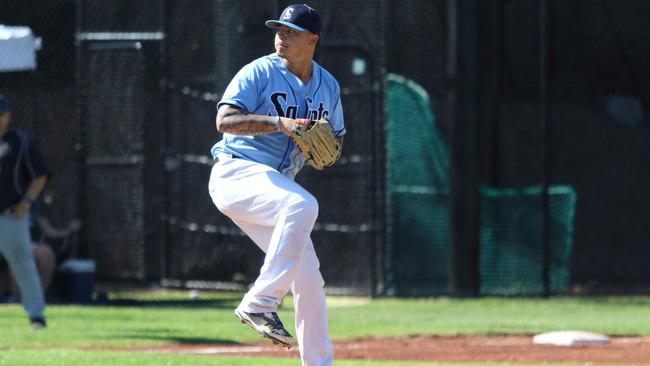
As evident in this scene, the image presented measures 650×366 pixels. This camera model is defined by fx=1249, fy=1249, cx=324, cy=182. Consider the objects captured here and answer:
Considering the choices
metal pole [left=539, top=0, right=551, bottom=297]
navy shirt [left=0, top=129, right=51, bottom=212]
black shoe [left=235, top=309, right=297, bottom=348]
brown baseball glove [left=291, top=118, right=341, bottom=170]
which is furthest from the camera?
metal pole [left=539, top=0, right=551, bottom=297]

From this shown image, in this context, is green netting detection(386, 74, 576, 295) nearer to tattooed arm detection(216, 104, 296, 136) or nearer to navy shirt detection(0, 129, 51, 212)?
navy shirt detection(0, 129, 51, 212)

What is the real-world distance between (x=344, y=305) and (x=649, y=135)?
4.60 metres

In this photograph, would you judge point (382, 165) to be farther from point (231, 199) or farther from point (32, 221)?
point (231, 199)

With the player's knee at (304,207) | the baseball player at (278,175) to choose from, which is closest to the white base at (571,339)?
the baseball player at (278,175)

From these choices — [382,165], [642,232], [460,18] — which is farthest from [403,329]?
[642,232]

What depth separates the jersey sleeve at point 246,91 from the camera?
20.5 feet

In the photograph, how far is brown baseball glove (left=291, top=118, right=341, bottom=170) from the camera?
6.13 m

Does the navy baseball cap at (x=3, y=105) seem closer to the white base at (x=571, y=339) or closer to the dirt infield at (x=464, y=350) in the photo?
the dirt infield at (x=464, y=350)

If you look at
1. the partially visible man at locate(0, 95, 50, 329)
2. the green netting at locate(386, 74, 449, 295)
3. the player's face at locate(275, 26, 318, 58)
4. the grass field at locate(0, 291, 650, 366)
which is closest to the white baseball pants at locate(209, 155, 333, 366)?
the player's face at locate(275, 26, 318, 58)

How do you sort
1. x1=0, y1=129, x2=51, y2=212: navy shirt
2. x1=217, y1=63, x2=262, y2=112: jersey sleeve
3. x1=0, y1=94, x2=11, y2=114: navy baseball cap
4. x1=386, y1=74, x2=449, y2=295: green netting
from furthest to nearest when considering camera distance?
1. x1=386, y1=74, x2=449, y2=295: green netting
2. x1=0, y1=129, x2=51, y2=212: navy shirt
3. x1=0, y1=94, x2=11, y2=114: navy baseball cap
4. x1=217, y1=63, x2=262, y2=112: jersey sleeve

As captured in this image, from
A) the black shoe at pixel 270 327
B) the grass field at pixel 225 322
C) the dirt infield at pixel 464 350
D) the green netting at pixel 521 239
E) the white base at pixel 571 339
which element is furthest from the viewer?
the green netting at pixel 521 239

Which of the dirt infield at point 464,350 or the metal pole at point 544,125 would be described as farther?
the metal pole at point 544,125

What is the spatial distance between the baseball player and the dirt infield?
93.8 inches

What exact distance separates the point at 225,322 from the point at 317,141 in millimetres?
5472
